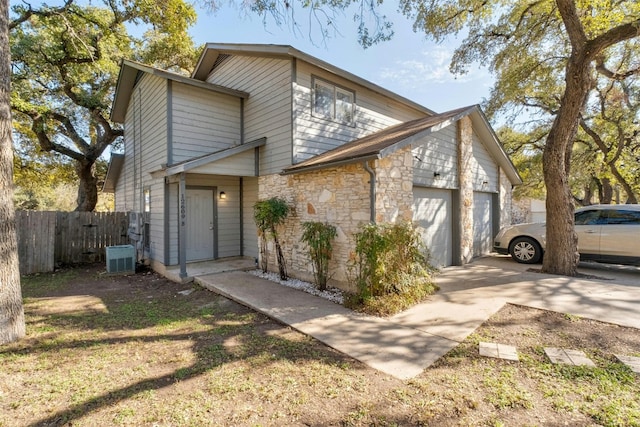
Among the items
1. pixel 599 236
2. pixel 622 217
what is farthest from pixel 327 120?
pixel 622 217

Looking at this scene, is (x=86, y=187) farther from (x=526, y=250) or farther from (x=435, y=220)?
(x=526, y=250)

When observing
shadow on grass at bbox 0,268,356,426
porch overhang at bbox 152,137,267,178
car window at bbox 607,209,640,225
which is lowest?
shadow on grass at bbox 0,268,356,426

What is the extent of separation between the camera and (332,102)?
27.3 feet

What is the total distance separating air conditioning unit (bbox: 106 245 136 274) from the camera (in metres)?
8.08

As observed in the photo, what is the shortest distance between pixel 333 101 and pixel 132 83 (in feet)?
23.6

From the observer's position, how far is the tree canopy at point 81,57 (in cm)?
1017

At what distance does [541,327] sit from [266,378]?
3.84 m

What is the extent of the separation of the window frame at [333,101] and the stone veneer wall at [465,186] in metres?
3.06

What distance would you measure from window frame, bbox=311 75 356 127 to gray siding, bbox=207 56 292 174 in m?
0.78

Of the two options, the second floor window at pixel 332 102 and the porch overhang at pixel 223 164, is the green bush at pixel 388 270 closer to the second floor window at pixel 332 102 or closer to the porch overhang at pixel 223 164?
the porch overhang at pixel 223 164

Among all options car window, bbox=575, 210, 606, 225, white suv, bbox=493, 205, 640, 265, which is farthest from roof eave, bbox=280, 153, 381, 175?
car window, bbox=575, 210, 606, 225

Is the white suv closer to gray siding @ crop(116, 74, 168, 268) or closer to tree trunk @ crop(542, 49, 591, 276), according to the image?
tree trunk @ crop(542, 49, 591, 276)

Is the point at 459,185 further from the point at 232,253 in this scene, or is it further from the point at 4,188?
the point at 4,188

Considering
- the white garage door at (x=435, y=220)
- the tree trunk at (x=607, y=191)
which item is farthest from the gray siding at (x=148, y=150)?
the tree trunk at (x=607, y=191)
